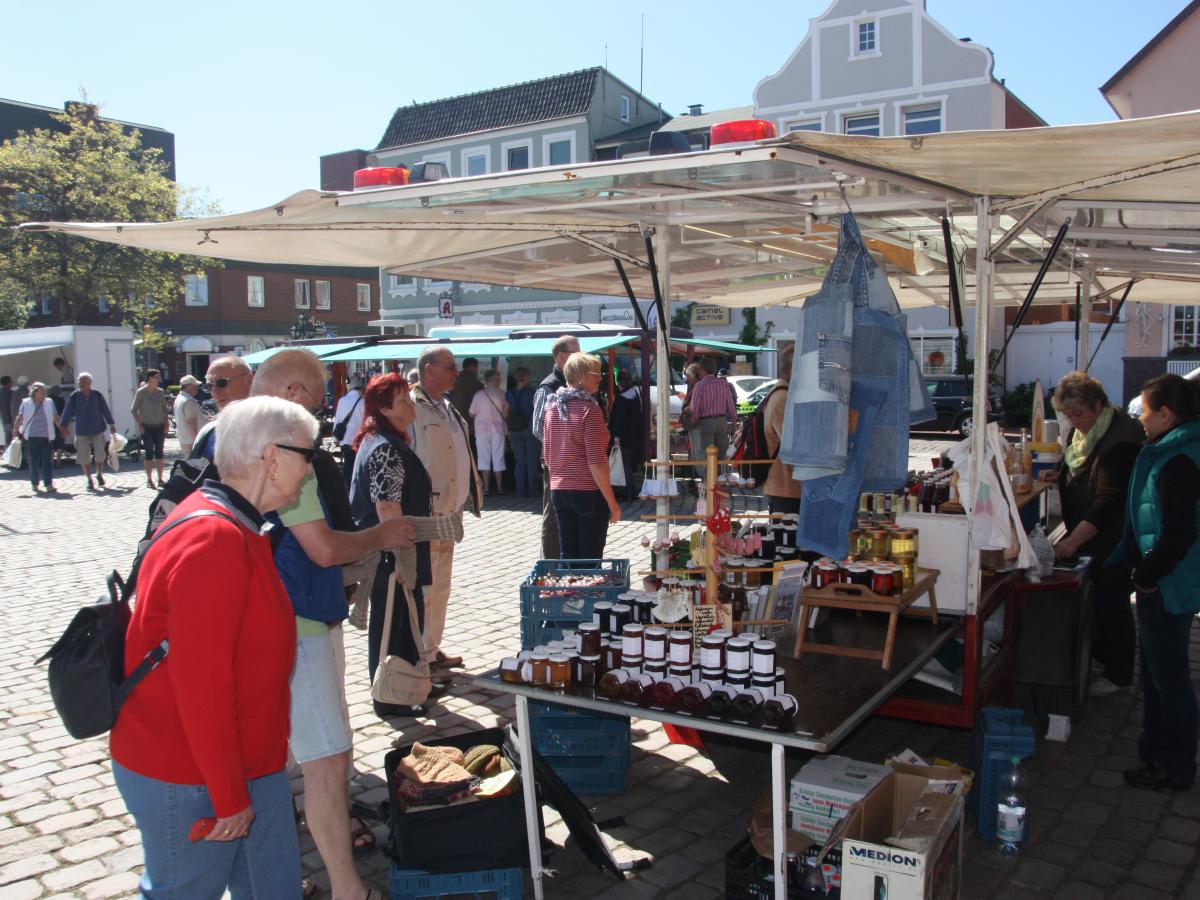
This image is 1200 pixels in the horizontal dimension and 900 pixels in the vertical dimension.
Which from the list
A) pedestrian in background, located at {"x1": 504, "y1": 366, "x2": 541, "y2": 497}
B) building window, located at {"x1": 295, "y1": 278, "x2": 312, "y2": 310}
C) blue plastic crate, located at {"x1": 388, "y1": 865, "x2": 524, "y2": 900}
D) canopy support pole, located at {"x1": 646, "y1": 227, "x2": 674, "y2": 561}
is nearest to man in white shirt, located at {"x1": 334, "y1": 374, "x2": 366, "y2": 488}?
pedestrian in background, located at {"x1": 504, "y1": 366, "x2": 541, "y2": 497}

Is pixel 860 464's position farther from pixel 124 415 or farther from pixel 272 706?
pixel 124 415

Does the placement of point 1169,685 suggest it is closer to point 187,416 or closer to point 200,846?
point 200,846

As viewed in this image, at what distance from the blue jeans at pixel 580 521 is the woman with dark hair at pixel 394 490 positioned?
1111 mm

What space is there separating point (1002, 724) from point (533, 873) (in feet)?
6.48

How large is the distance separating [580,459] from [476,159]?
101ft

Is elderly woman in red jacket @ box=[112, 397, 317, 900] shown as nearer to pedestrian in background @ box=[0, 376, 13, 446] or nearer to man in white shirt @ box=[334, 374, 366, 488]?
man in white shirt @ box=[334, 374, 366, 488]

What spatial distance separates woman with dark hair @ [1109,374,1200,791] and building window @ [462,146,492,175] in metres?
31.5

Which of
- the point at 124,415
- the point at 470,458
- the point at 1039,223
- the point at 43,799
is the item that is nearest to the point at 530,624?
the point at 470,458

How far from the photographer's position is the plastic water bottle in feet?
11.3

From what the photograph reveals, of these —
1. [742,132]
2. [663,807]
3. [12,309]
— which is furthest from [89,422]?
[12,309]

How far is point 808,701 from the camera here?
10.0 feet

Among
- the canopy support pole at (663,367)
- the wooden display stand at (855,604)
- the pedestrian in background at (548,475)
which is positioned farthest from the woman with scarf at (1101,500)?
the pedestrian in background at (548,475)

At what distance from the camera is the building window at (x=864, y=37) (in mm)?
25438

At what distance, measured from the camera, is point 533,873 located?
313cm
